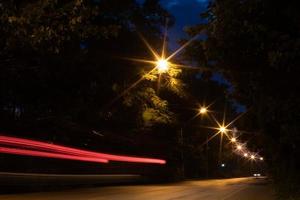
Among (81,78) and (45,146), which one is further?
(81,78)

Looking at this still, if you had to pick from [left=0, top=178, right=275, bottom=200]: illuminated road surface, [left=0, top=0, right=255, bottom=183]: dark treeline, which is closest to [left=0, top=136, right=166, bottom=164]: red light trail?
[left=0, top=0, right=255, bottom=183]: dark treeline

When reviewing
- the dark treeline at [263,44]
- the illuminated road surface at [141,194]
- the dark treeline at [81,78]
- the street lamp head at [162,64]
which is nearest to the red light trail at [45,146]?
the dark treeline at [81,78]

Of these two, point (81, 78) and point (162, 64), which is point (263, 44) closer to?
point (81, 78)

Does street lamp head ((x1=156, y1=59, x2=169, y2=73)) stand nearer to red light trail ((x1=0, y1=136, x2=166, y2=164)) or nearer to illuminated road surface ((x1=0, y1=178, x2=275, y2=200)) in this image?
red light trail ((x1=0, y1=136, x2=166, y2=164))

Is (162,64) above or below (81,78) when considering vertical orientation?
above

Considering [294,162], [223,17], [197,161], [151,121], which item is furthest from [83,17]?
[197,161]

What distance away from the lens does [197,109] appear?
72750 millimetres

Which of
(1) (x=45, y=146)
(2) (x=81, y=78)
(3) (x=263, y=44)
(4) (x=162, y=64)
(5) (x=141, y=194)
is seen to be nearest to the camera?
(3) (x=263, y=44)

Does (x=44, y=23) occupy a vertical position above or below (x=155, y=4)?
below

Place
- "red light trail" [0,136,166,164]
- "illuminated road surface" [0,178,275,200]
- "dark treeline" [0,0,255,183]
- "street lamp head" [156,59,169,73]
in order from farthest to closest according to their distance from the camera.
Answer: "street lamp head" [156,59,169,73], "red light trail" [0,136,166,164], "illuminated road surface" [0,178,275,200], "dark treeline" [0,0,255,183]

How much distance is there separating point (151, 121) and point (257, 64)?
30509mm

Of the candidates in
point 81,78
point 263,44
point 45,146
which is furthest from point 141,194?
point 263,44

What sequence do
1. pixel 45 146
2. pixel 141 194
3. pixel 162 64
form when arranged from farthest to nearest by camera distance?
pixel 162 64, pixel 45 146, pixel 141 194

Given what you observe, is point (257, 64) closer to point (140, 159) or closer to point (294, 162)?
point (294, 162)
